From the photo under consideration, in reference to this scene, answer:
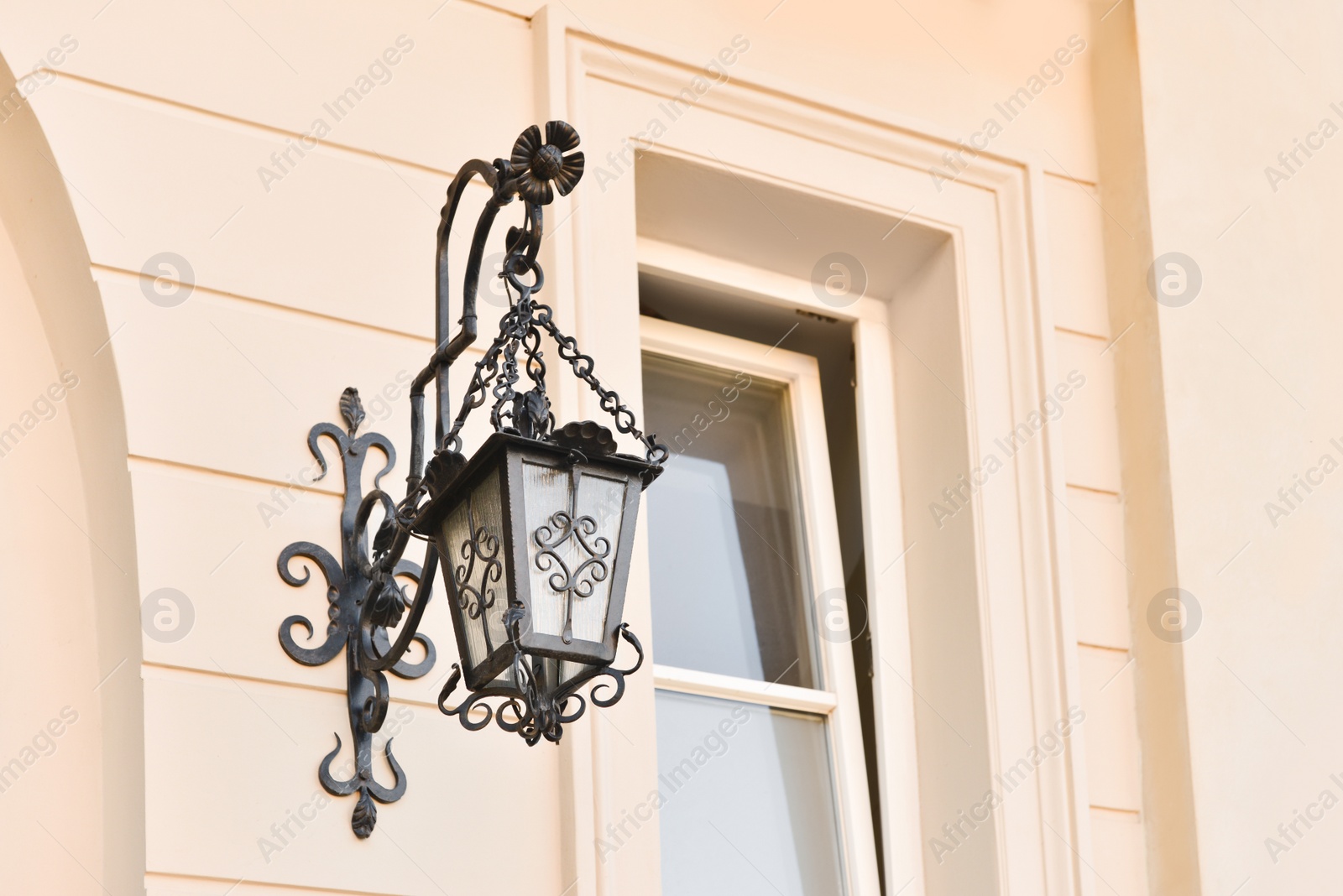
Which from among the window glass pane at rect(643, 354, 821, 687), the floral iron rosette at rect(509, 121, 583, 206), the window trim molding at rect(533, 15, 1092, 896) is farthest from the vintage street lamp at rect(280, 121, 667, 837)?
the window glass pane at rect(643, 354, 821, 687)

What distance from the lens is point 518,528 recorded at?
7.36ft

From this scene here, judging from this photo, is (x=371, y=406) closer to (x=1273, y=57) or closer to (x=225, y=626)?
(x=225, y=626)

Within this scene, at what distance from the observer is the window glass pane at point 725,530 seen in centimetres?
347

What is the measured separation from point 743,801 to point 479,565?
1.15 meters

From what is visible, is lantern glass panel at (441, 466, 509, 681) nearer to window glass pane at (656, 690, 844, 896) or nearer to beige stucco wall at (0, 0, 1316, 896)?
beige stucco wall at (0, 0, 1316, 896)

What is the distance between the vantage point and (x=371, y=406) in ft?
9.65

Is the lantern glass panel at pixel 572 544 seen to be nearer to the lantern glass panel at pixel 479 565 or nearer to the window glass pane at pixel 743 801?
the lantern glass panel at pixel 479 565

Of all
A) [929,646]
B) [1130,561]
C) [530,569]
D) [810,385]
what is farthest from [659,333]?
[530,569]

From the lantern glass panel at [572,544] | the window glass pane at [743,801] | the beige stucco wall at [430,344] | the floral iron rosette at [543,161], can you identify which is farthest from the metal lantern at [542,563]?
the window glass pane at [743,801]

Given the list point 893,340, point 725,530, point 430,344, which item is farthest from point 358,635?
point 893,340

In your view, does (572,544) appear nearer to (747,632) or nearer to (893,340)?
(747,632)

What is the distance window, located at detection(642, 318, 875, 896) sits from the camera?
3.28 m

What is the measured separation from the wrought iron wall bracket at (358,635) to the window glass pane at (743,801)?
626mm

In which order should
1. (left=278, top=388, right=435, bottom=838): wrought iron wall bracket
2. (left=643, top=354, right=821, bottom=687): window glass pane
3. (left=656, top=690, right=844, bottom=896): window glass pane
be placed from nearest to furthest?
(left=278, top=388, right=435, bottom=838): wrought iron wall bracket
(left=656, top=690, right=844, bottom=896): window glass pane
(left=643, top=354, right=821, bottom=687): window glass pane
